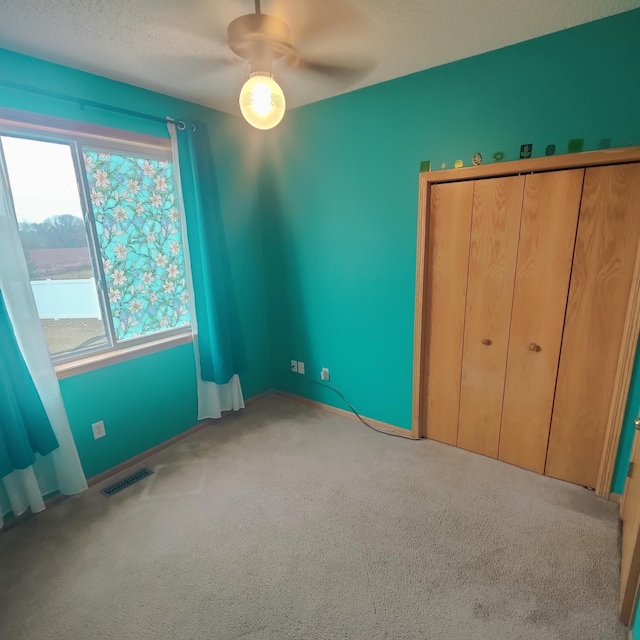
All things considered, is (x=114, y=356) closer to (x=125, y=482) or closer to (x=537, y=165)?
(x=125, y=482)

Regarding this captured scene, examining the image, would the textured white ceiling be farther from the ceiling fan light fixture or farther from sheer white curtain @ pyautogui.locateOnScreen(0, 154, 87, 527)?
sheer white curtain @ pyautogui.locateOnScreen(0, 154, 87, 527)

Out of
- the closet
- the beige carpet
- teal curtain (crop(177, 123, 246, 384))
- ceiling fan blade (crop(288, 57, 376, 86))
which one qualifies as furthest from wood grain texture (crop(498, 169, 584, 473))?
teal curtain (crop(177, 123, 246, 384))

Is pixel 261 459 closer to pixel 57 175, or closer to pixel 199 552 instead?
pixel 199 552

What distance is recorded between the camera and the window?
6.72 ft

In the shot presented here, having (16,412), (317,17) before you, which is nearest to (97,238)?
(16,412)

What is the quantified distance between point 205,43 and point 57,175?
1.14 metres

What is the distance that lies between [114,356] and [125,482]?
2.65 feet

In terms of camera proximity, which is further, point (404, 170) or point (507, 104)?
point (404, 170)

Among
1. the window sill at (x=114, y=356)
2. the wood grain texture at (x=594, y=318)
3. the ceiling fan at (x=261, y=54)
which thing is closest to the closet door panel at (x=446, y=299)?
the wood grain texture at (x=594, y=318)

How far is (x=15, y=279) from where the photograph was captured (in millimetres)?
1849

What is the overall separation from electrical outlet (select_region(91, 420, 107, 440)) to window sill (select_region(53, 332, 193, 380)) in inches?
14.1

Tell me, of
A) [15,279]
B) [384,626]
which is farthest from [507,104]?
[15,279]

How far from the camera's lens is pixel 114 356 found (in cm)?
236

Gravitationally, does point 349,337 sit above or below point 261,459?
above
